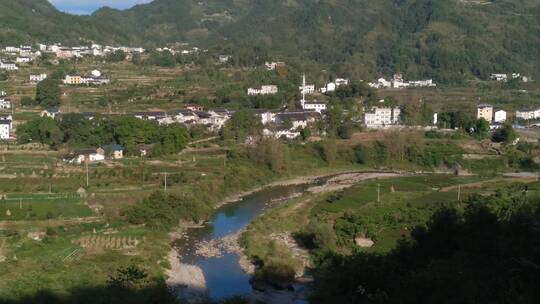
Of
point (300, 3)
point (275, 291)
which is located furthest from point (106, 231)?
point (300, 3)

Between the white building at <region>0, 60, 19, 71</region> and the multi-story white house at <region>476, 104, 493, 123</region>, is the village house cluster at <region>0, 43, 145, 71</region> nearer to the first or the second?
the white building at <region>0, 60, 19, 71</region>

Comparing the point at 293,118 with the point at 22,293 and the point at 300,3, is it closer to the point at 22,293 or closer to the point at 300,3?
the point at 22,293

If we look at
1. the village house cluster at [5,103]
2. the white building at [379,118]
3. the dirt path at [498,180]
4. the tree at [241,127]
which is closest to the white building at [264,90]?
the white building at [379,118]

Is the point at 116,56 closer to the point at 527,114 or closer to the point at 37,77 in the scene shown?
the point at 37,77

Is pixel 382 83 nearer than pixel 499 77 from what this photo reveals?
Yes

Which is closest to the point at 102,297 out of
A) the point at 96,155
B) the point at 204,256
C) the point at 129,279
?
the point at 129,279

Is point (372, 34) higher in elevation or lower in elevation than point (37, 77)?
higher

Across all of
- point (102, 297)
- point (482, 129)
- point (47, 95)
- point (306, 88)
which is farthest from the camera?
point (306, 88)

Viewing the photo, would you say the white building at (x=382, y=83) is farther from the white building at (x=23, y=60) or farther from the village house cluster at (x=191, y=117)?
the white building at (x=23, y=60)
